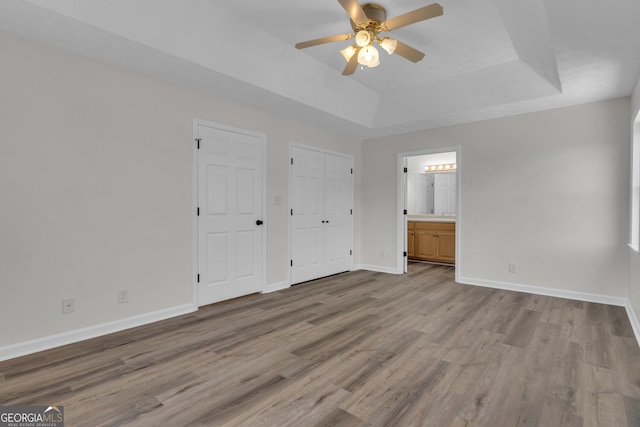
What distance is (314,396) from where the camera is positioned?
6.33ft

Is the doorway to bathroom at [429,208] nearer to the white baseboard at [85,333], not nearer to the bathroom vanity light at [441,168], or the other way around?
the bathroom vanity light at [441,168]

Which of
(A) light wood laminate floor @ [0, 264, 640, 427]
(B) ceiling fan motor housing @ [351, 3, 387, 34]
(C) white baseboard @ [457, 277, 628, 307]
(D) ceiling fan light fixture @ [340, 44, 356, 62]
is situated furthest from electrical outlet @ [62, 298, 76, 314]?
(C) white baseboard @ [457, 277, 628, 307]

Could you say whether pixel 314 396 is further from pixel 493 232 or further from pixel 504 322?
pixel 493 232

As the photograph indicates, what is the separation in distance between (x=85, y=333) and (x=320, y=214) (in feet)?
10.8

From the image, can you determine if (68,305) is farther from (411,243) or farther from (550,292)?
(411,243)

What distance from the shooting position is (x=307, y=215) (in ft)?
16.2

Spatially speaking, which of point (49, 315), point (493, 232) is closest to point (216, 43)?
point (49, 315)

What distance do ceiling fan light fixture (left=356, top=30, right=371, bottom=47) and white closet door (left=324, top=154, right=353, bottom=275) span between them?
2664 millimetres

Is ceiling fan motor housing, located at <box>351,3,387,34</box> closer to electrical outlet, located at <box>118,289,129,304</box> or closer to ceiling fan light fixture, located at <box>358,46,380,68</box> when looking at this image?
ceiling fan light fixture, located at <box>358,46,380,68</box>

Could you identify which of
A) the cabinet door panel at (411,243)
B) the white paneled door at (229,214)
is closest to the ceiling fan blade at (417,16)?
the white paneled door at (229,214)

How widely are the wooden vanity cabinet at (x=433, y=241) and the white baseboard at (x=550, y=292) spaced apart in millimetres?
1441

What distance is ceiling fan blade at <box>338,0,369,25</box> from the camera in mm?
2213

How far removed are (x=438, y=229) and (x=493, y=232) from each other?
5.77 feet

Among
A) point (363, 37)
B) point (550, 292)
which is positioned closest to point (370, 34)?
point (363, 37)
